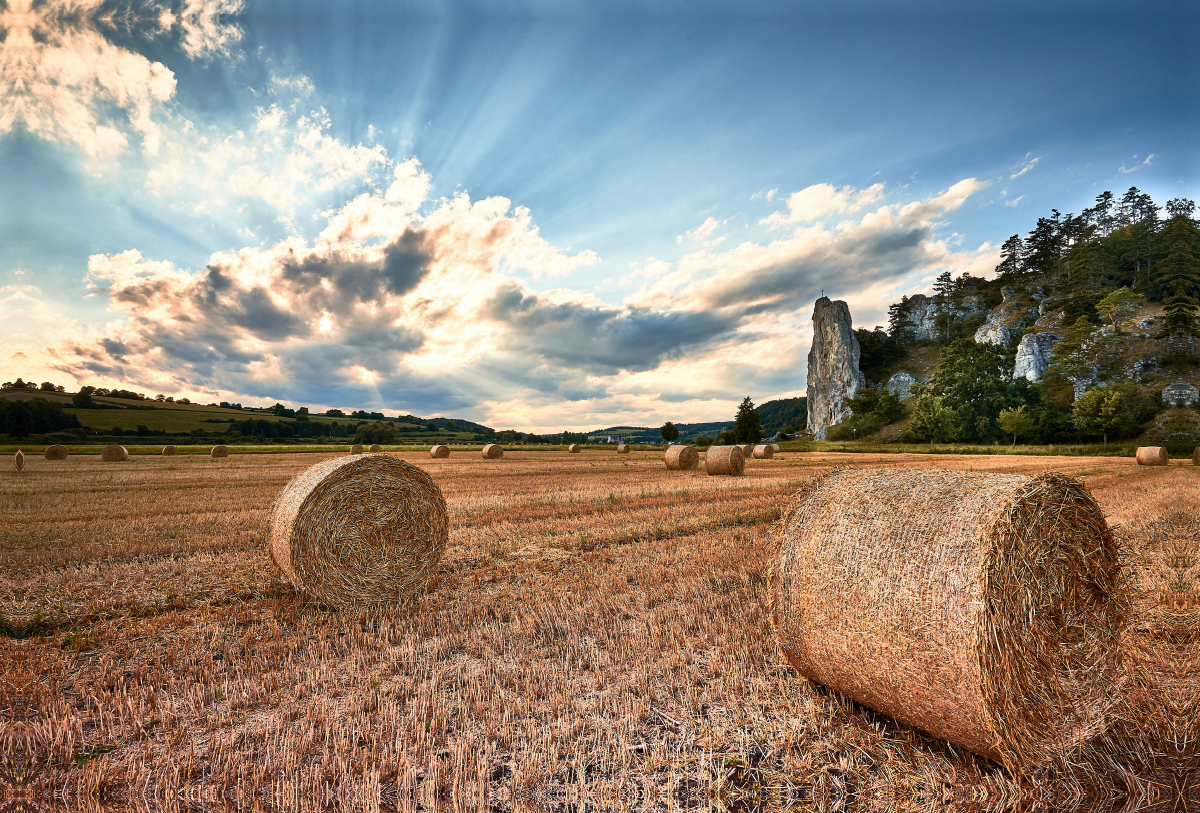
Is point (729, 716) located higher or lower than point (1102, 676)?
lower

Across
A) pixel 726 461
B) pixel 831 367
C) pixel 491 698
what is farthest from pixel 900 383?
pixel 491 698

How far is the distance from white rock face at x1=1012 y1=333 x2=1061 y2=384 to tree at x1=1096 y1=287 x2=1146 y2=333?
7410 mm

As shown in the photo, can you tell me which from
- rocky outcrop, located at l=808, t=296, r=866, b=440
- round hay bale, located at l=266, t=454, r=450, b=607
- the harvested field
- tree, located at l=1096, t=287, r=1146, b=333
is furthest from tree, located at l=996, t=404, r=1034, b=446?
round hay bale, located at l=266, t=454, r=450, b=607

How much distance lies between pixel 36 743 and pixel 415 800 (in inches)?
108

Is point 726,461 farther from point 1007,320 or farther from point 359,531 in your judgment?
point 1007,320

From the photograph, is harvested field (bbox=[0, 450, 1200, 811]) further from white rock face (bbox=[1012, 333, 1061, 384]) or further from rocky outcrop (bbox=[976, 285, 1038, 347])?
rocky outcrop (bbox=[976, 285, 1038, 347])

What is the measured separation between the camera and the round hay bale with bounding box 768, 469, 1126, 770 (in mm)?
3221

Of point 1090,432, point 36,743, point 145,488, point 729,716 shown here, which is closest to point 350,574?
point 36,743

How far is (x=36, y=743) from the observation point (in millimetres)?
3428

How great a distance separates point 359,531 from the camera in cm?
725

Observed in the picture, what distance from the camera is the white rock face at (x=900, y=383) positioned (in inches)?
4040

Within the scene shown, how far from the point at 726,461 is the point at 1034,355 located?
83.0 metres

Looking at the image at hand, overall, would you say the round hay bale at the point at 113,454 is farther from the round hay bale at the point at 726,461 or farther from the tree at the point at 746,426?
the tree at the point at 746,426

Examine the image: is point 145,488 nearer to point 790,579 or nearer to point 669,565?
point 669,565
